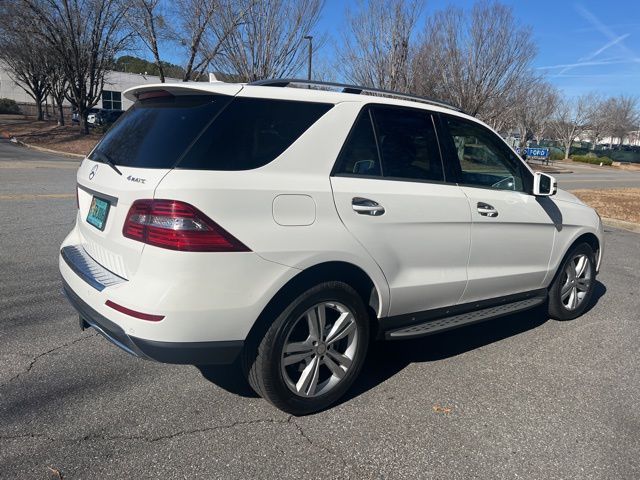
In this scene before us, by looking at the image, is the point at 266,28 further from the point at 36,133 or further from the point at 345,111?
the point at 36,133

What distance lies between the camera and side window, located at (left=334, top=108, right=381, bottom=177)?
313 cm

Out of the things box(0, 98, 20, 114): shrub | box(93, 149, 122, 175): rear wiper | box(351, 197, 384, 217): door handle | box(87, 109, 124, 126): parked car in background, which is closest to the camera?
box(93, 149, 122, 175): rear wiper

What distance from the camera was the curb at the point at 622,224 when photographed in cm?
1077

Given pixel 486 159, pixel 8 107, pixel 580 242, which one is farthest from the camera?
pixel 8 107

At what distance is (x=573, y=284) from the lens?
4992mm

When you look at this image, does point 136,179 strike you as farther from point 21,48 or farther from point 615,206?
point 21,48

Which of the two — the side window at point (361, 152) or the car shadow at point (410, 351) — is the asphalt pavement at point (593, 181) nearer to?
the car shadow at point (410, 351)

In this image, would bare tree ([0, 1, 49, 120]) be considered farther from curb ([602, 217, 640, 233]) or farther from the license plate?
the license plate

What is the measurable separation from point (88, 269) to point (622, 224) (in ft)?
36.8

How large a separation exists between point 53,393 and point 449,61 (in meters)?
23.0

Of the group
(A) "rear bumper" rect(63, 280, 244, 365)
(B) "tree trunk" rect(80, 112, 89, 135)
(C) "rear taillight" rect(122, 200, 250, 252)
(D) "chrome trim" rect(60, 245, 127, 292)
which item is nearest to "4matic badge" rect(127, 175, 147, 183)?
(C) "rear taillight" rect(122, 200, 250, 252)

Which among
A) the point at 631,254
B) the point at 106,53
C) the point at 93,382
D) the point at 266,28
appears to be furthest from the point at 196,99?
the point at 106,53

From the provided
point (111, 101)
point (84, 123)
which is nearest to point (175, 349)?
point (84, 123)

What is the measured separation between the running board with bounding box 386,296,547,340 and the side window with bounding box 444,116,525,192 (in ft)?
3.15
